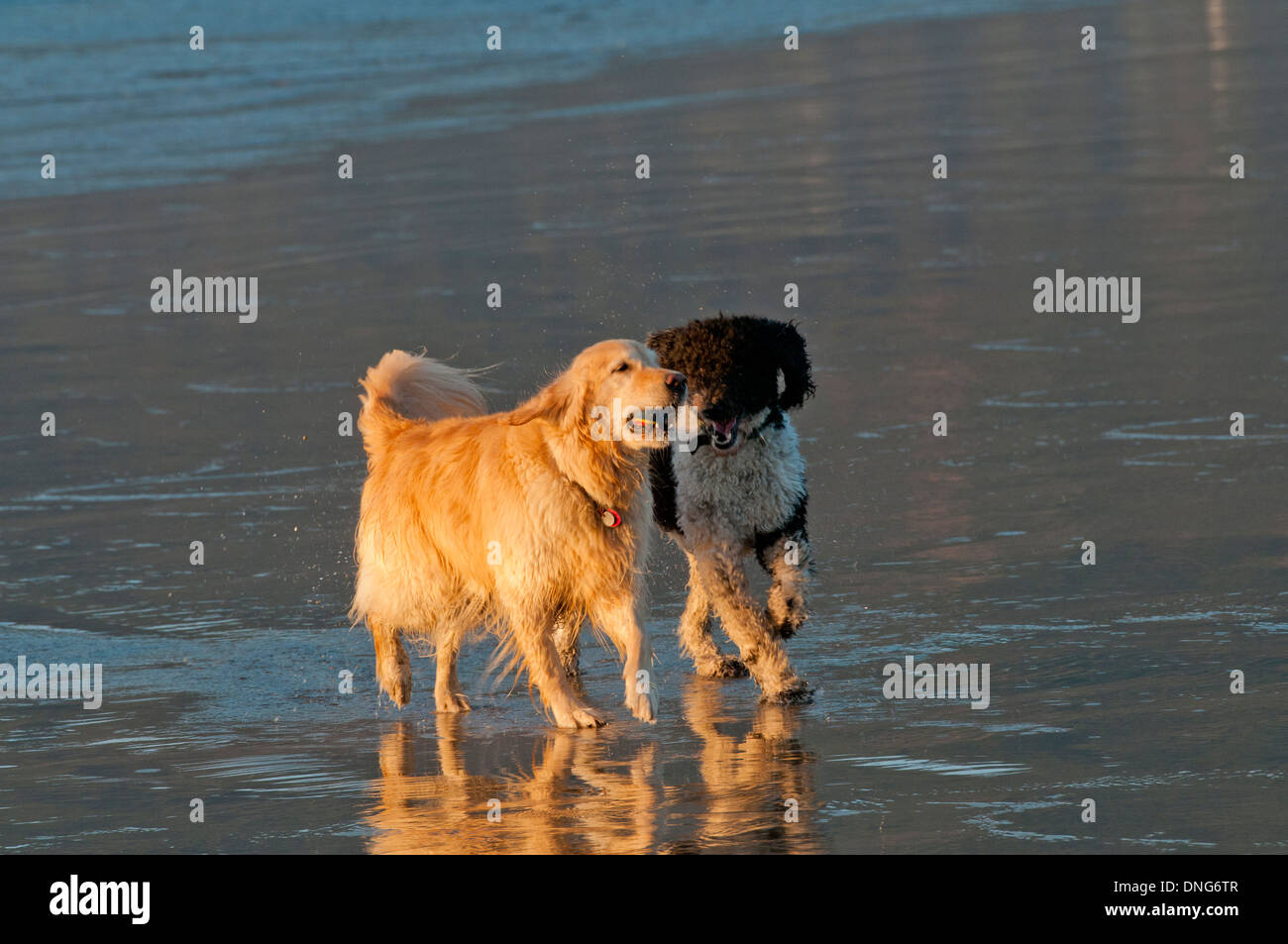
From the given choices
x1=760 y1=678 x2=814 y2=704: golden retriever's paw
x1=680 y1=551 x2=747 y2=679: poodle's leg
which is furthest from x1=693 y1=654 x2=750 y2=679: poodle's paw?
x1=760 y1=678 x2=814 y2=704: golden retriever's paw

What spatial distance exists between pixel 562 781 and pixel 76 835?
1.54 meters

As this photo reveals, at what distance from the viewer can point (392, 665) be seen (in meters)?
7.39

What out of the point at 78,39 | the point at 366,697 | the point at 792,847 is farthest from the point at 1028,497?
the point at 78,39

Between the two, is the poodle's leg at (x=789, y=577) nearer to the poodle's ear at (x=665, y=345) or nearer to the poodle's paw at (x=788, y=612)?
→ the poodle's paw at (x=788, y=612)

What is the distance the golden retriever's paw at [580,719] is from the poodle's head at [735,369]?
119 cm

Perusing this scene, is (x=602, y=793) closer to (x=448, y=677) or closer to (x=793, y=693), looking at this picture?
(x=793, y=693)

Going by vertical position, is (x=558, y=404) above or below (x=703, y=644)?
above

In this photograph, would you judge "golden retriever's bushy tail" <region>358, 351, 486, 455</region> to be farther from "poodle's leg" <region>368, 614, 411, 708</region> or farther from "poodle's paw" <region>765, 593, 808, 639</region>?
"poodle's paw" <region>765, 593, 808, 639</region>

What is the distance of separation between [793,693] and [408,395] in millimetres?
2241

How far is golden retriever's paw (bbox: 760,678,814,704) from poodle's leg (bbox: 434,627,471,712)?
48.7 inches

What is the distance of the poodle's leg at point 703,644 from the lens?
24.8ft

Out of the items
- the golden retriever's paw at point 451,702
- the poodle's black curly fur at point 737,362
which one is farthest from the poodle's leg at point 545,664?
the poodle's black curly fur at point 737,362

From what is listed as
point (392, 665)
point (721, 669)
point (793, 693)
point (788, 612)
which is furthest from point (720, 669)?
point (392, 665)
